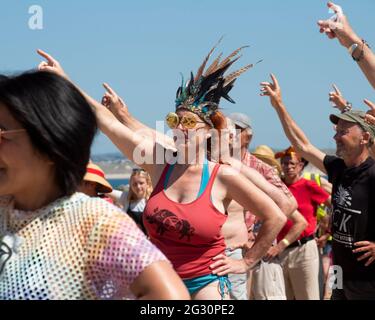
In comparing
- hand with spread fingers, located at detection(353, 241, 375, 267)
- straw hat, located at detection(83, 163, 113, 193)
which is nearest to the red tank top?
hand with spread fingers, located at detection(353, 241, 375, 267)

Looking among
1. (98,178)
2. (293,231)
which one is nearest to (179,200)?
(98,178)

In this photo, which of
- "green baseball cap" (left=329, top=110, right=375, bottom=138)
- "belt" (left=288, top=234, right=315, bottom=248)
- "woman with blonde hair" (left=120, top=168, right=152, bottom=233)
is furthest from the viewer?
"woman with blonde hair" (left=120, top=168, right=152, bottom=233)

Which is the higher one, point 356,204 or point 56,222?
point 56,222

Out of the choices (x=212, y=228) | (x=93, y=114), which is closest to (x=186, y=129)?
(x=212, y=228)

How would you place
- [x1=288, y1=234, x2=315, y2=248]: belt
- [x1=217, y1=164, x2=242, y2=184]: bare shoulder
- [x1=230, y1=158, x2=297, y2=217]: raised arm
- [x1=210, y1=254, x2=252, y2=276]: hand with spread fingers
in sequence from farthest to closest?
[x1=288, y1=234, x2=315, y2=248]: belt, [x1=230, y1=158, x2=297, y2=217]: raised arm, [x1=217, y1=164, x2=242, y2=184]: bare shoulder, [x1=210, y1=254, x2=252, y2=276]: hand with spread fingers

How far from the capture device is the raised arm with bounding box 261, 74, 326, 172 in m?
6.54

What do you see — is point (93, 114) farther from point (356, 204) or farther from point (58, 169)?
point (356, 204)

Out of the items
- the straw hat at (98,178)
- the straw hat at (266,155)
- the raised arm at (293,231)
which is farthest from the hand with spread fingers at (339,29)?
the straw hat at (266,155)

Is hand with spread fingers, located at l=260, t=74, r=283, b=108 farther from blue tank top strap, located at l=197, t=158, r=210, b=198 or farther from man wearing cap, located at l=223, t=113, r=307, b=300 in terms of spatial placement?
blue tank top strap, located at l=197, t=158, r=210, b=198

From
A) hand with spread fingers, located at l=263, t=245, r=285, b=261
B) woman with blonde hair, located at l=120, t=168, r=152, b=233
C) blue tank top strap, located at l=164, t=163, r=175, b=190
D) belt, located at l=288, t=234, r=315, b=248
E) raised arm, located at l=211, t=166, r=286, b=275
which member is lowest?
belt, located at l=288, t=234, r=315, b=248

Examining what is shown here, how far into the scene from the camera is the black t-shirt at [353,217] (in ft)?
18.4

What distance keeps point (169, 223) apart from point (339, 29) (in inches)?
65.8
